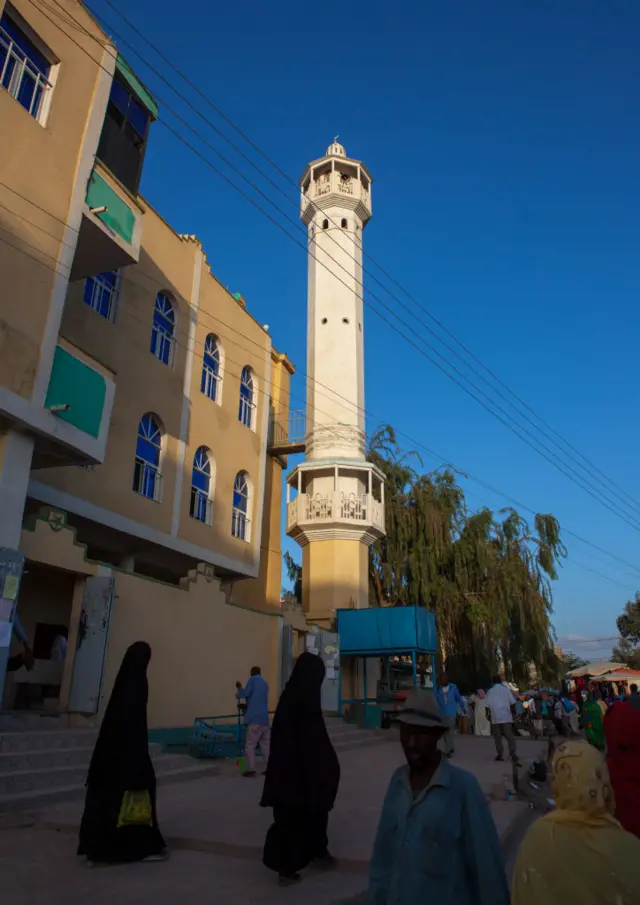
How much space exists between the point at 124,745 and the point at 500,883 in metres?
3.33

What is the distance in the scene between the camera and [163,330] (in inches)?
609

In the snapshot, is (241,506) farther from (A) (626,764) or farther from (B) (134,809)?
(A) (626,764)

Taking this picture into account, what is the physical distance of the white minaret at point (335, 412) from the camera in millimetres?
21891

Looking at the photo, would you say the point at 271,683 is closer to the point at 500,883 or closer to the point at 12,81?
the point at 12,81

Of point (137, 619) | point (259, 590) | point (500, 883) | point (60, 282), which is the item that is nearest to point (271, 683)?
point (259, 590)

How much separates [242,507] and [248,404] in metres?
3.08

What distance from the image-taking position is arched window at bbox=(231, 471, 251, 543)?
57.8 feet

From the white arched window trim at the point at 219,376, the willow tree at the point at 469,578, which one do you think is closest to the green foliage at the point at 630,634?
the willow tree at the point at 469,578

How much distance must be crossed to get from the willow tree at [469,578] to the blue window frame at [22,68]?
Result: 18.7 m

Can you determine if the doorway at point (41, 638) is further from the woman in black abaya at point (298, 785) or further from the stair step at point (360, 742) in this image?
the woman in black abaya at point (298, 785)

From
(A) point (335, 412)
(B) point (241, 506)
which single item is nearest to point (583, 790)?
(B) point (241, 506)

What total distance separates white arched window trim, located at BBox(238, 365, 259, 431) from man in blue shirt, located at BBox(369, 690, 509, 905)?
16.2m

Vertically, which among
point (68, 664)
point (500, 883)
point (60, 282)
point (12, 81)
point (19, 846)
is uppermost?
point (12, 81)

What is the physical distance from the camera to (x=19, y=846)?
5258 mm
